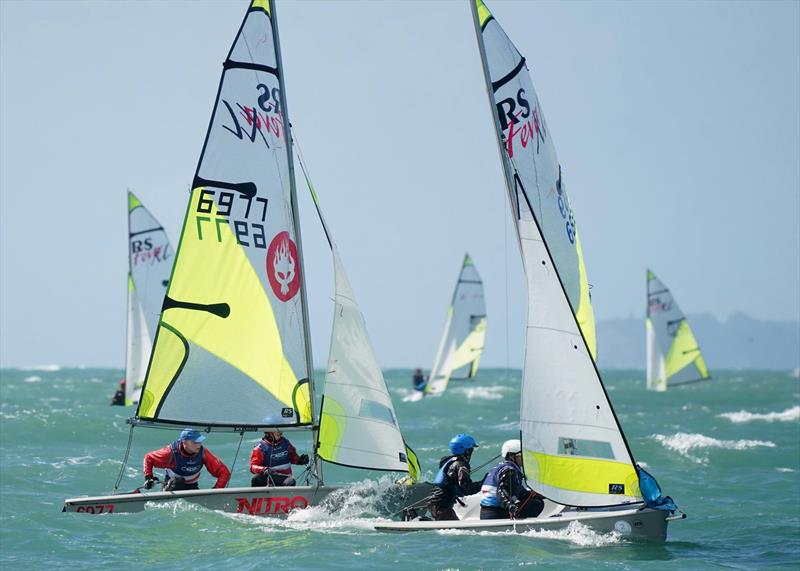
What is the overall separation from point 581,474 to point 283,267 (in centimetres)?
466

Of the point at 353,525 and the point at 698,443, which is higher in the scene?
the point at 698,443

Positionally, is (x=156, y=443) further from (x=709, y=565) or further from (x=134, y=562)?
(x=709, y=565)

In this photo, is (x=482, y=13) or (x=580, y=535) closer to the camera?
(x=580, y=535)

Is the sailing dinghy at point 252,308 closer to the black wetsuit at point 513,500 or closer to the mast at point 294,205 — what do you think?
the mast at point 294,205

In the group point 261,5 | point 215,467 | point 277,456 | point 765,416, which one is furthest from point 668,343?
point 215,467

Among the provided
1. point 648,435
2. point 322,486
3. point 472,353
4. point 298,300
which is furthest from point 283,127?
point 472,353

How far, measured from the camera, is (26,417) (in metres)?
28.3

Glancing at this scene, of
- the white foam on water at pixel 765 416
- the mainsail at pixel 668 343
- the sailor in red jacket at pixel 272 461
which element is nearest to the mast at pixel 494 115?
the sailor in red jacket at pixel 272 461

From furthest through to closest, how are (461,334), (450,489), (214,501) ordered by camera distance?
(461,334) → (214,501) → (450,489)

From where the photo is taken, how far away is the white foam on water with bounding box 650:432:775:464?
23062 mm

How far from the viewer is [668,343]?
149ft

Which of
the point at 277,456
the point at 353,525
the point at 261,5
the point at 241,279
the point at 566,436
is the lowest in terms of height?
the point at 353,525

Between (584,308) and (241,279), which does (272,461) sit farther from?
(584,308)

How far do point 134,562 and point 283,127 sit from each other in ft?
18.3
